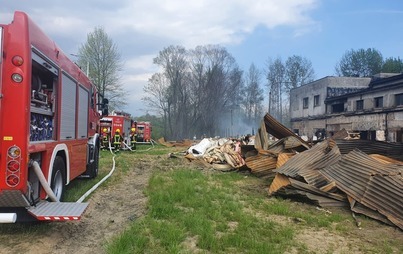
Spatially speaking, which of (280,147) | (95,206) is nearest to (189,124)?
(280,147)

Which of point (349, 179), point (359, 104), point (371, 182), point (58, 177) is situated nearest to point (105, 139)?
point (58, 177)

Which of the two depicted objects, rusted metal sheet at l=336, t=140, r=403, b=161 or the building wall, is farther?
the building wall

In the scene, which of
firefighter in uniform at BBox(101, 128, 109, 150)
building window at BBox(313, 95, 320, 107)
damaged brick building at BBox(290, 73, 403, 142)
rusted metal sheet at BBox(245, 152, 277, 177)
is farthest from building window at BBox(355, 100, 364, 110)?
rusted metal sheet at BBox(245, 152, 277, 177)

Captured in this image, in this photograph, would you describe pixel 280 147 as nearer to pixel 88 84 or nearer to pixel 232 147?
pixel 232 147

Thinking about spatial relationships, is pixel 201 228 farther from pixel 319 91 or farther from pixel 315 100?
pixel 315 100

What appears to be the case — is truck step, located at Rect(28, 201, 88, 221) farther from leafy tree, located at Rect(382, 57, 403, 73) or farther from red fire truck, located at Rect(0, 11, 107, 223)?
leafy tree, located at Rect(382, 57, 403, 73)

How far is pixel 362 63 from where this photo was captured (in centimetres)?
6638

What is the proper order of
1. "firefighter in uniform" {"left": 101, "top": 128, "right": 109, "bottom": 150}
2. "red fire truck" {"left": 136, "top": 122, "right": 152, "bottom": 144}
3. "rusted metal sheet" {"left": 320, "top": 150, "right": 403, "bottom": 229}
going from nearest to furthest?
"rusted metal sheet" {"left": 320, "top": 150, "right": 403, "bottom": 229} → "firefighter in uniform" {"left": 101, "top": 128, "right": 109, "bottom": 150} → "red fire truck" {"left": 136, "top": 122, "right": 152, "bottom": 144}

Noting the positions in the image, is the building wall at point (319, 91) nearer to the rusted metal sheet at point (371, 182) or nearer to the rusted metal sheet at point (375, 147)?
the rusted metal sheet at point (375, 147)

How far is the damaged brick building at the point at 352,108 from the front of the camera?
3186 cm

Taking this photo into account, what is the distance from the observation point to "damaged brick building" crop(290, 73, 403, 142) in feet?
105

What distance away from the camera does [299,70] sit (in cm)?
7119

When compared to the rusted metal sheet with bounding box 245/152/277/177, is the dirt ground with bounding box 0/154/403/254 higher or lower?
lower

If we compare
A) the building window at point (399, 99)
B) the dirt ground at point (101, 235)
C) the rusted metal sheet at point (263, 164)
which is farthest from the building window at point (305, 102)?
the dirt ground at point (101, 235)
